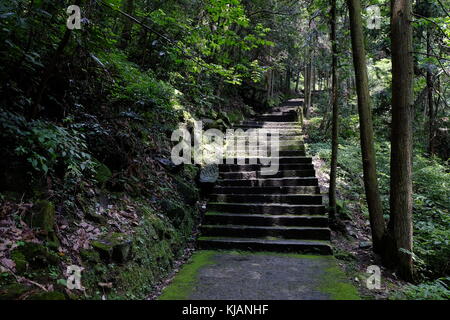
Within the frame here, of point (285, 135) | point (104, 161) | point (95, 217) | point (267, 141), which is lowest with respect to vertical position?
point (95, 217)

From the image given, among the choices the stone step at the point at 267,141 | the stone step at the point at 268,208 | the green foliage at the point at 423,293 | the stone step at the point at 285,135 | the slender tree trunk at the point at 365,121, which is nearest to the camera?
the green foliage at the point at 423,293

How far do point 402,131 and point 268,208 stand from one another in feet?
10.7

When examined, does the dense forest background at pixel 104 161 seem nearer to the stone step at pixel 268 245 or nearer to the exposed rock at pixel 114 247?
the exposed rock at pixel 114 247

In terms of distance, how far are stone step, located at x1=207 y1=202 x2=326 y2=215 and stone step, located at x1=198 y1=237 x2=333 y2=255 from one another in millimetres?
900

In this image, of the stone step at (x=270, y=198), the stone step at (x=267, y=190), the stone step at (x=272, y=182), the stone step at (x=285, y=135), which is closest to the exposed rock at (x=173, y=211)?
the stone step at (x=270, y=198)

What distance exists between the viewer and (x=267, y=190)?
7926mm

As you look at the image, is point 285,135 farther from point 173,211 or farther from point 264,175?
point 173,211

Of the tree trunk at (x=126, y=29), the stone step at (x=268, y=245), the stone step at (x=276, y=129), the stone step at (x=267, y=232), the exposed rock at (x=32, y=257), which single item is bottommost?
the stone step at (x=268, y=245)

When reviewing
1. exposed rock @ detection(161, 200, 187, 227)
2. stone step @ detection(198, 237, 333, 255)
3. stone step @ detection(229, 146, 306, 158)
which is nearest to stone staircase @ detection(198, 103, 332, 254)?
stone step @ detection(198, 237, 333, 255)

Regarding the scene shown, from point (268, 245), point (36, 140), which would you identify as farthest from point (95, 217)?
point (268, 245)

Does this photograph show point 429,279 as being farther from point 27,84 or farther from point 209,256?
point 27,84

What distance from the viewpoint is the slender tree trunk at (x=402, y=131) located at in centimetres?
524

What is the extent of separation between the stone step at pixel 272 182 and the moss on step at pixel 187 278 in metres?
2.56
